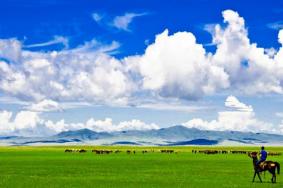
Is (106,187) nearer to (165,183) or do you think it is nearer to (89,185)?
(89,185)

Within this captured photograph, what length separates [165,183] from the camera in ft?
113

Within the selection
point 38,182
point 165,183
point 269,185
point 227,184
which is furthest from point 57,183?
point 269,185

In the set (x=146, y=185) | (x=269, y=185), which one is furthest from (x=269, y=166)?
(x=146, y=185)

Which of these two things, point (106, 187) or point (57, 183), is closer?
point (106, 187)

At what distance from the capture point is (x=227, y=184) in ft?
111

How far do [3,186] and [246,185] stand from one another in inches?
592

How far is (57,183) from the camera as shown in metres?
34.5

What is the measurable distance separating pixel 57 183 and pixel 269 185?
1370cm

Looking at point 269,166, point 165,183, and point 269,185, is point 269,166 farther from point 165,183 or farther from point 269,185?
point 165,183

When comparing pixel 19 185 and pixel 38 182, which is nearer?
pixel 19 185

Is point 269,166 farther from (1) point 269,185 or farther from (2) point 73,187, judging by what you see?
(2) point 73,187

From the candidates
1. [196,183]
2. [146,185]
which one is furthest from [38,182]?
[196,183]

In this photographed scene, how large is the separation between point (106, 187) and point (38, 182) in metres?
6.00

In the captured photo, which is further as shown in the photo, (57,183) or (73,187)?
(57,183)
